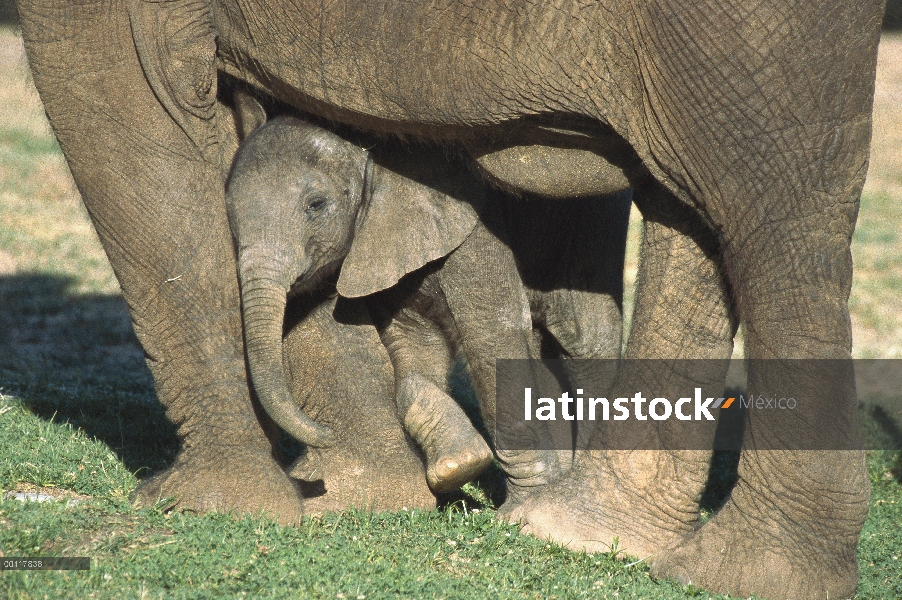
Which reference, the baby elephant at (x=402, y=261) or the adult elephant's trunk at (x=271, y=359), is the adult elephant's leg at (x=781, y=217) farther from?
the adult elephant's trunk at (x=271, y=359)

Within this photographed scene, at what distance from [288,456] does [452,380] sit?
65.1 inches

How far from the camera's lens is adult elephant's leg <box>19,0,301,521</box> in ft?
13.3

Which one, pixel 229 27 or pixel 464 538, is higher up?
pixel 229 27

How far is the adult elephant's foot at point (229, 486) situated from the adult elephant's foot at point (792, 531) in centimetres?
137

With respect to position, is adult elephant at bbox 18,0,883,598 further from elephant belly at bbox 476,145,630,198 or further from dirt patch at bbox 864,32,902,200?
dirt patch at bbox 864,32,902,200

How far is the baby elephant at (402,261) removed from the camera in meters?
4.20

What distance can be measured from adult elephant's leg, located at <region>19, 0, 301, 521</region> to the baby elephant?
0.18 m

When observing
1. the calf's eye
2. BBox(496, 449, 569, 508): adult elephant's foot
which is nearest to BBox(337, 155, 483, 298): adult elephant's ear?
the calf's eye

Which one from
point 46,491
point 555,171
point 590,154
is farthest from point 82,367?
point 590,154

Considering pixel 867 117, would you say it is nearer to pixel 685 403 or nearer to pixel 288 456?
pixel 685 403

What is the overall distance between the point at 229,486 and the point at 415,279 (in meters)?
1.19

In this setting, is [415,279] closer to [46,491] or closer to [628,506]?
[628,506]

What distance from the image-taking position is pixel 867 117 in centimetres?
359

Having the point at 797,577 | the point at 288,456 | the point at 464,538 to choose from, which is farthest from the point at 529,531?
the point at 288,456
